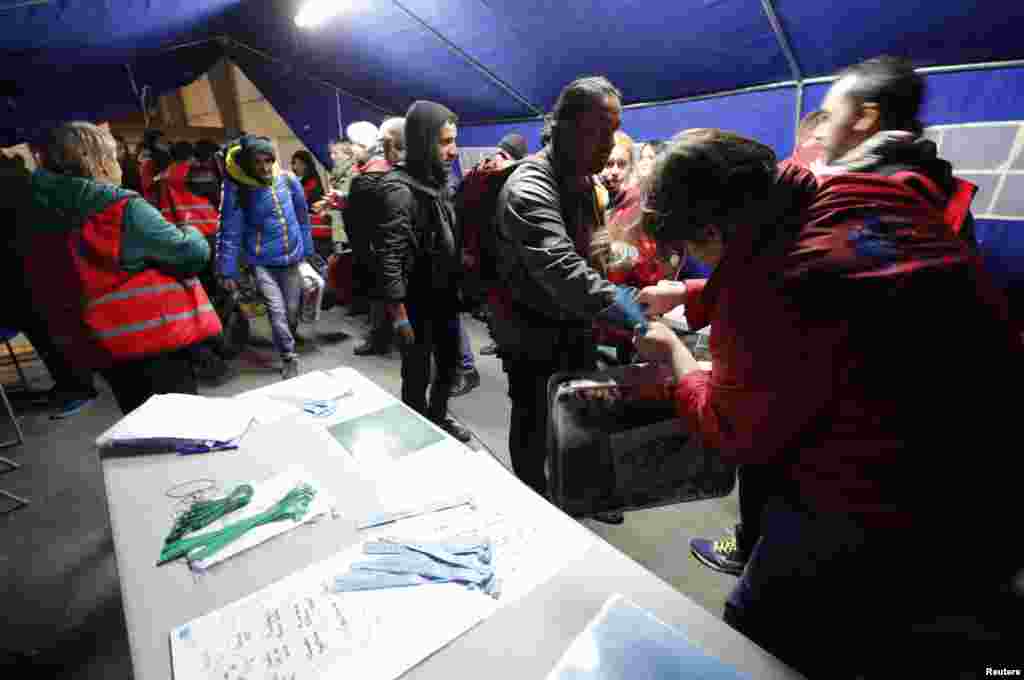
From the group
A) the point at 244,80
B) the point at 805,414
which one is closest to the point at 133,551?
the point at 805,414

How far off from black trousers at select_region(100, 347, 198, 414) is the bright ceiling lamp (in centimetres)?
339

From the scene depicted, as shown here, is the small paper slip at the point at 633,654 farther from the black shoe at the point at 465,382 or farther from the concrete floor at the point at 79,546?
the black shoe at the point at 465,382

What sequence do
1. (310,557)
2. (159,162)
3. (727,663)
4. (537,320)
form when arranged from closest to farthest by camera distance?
(727,663) → (310,557) → (537,320) → (159,162)

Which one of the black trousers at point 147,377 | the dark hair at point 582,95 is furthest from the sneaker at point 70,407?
the dark hair at point 582,95

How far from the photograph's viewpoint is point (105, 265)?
1.47 metres

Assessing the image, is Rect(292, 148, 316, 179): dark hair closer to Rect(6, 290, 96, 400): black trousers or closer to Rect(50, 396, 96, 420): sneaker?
Rect(6, 290, 96, 400): black trousers

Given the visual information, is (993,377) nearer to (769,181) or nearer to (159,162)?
(769,181)

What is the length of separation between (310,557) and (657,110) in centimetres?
338

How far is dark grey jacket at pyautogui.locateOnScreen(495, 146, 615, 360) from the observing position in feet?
4.22

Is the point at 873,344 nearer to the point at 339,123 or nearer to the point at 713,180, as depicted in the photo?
the point at 713,180

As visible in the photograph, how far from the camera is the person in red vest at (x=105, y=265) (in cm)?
139

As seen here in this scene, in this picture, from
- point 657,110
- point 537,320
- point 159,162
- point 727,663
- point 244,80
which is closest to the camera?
point 727,663

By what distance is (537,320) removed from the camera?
1.53m

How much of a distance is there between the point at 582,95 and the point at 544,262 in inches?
17.7
